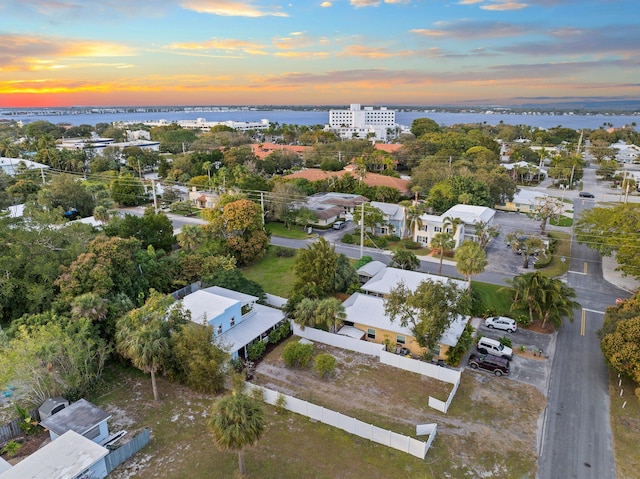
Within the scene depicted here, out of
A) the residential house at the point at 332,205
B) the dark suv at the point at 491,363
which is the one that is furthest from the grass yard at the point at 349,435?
the residential house at the point at 332,205

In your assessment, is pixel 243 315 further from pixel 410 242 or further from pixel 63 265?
pixel 410 242

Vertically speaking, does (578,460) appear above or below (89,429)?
below

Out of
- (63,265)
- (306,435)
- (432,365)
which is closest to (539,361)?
(432,365)

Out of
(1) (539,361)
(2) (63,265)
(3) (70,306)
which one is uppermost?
(2) (63,265)

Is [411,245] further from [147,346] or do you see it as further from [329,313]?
[147,346]

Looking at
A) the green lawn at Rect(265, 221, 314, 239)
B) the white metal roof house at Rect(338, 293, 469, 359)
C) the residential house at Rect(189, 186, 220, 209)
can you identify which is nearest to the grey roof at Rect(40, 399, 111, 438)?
the white metal roof house at Rect(338, 293, 469, 359)

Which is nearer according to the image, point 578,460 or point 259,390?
Answer: point 578,460

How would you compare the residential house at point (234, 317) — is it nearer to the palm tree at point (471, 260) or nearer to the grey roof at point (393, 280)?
the grey roof at point (393, 280)
